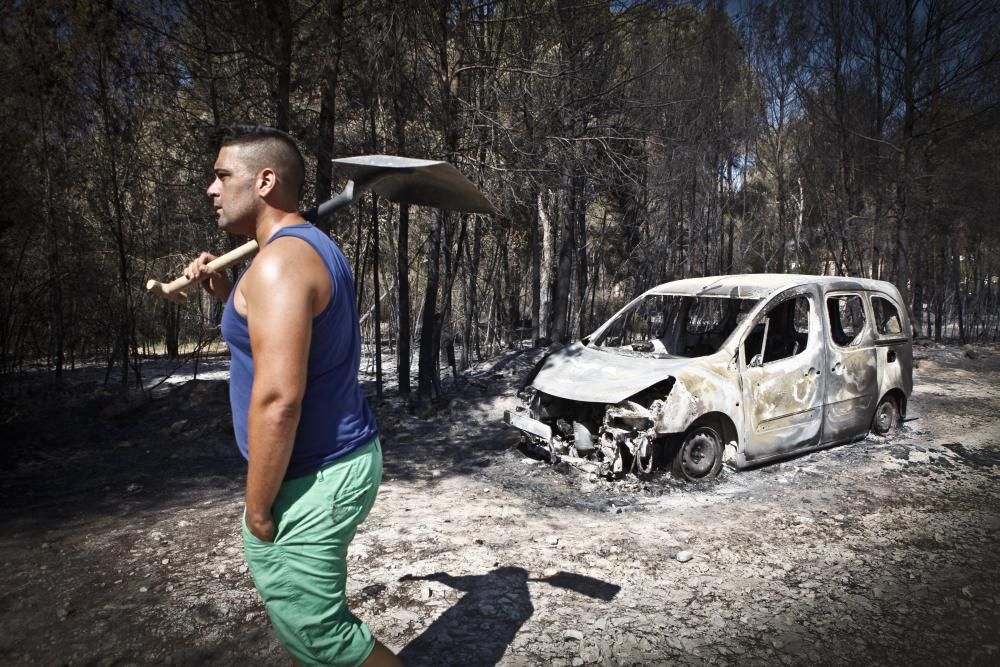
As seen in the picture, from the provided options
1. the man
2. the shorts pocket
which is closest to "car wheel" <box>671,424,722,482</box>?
the man

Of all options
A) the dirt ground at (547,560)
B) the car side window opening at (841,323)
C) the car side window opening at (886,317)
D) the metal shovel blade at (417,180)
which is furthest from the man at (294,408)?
the car side window opening at (886,317)

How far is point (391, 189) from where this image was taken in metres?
2.58

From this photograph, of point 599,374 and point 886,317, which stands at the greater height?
point 886,317

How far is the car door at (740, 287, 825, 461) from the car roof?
13cm

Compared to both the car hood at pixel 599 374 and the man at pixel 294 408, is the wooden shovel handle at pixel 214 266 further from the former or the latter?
the car hood at pixel 599 374

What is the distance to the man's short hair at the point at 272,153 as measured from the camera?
1824 mm

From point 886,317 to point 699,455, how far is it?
3.09m

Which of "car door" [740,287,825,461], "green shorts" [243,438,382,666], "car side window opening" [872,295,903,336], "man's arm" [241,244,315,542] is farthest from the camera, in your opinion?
"car side window opening" [872,295,903,336]

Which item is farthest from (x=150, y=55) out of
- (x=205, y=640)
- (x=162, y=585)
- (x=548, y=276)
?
(x=548, y=276)

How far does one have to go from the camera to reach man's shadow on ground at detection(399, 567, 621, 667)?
9.67 feet

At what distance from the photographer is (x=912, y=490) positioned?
5363 millimetres

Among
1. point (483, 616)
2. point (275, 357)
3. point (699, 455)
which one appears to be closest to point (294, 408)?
point (275, 357)

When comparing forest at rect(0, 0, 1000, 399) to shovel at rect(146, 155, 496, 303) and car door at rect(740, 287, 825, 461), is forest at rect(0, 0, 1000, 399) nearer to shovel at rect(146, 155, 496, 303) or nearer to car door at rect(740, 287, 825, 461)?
car door at rect(740, 287, 825, 461)

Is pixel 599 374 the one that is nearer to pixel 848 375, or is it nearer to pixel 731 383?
pixel 731 383
